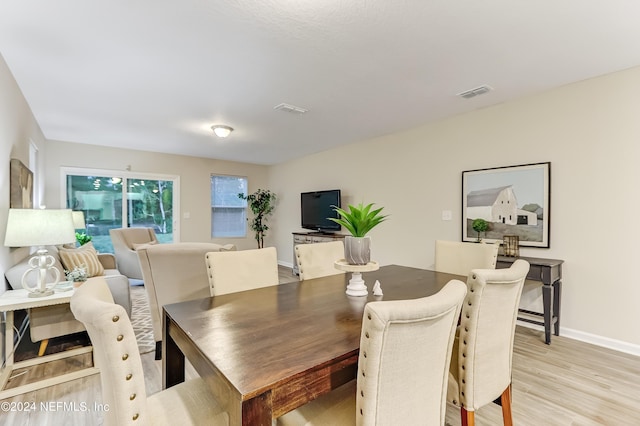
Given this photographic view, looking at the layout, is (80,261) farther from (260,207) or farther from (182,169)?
(260,207)

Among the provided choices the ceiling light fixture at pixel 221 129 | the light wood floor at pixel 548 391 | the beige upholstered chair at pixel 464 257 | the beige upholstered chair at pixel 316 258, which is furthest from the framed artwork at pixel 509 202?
the ceiling light fixture at pixel 221 129

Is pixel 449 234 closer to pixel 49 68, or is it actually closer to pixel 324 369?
pixel 324 369

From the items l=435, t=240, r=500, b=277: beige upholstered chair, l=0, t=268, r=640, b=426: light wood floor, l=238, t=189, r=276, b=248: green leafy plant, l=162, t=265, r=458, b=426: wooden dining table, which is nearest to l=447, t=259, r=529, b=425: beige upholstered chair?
l=162, t=265, r=458, b=426: wooden dining table

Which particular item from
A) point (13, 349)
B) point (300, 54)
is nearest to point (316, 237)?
point (300, 54)

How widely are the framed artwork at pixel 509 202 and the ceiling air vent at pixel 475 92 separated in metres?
0.86

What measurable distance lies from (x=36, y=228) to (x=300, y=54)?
7.48 feet

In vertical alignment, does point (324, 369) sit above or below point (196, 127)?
below

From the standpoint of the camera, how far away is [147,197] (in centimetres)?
593

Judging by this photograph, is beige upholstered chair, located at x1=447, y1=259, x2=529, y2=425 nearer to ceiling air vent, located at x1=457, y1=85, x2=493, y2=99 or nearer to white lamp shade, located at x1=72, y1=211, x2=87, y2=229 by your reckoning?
ceiling air vent, located at x1=457, y1=85, x2=493, y2=99

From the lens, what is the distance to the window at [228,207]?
673 cm

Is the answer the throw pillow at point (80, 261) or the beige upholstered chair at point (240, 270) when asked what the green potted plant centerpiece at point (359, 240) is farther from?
the throw pillow at point (80, 261)

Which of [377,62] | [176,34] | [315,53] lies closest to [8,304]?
[176,34]

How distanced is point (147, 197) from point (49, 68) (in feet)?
12.1

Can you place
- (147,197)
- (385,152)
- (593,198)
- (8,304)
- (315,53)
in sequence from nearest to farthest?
(8,304)
(315,53)
(593,198)
(385,152)
(147,197)
